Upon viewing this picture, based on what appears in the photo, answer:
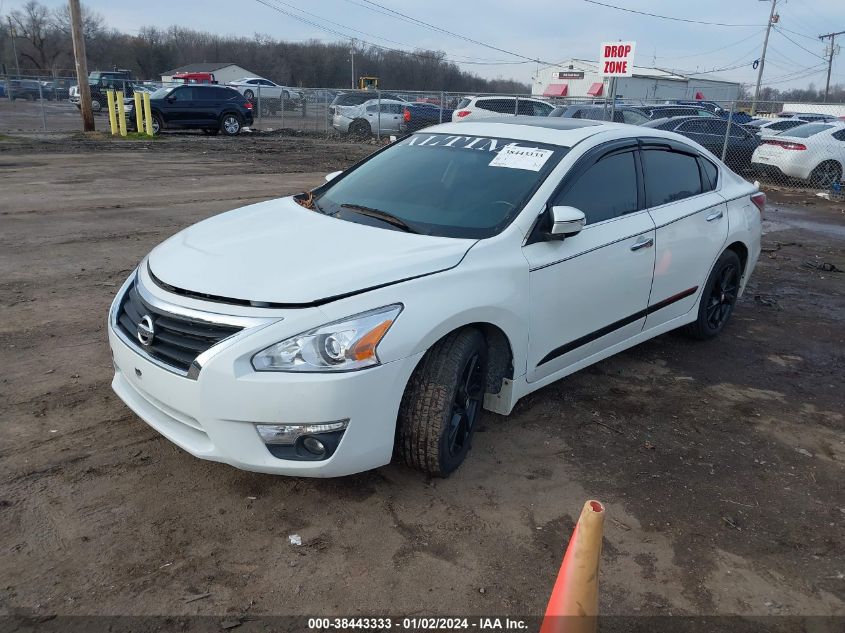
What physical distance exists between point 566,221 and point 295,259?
1.38 metres

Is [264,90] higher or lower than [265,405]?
higher

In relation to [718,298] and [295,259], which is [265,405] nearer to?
[295,259]

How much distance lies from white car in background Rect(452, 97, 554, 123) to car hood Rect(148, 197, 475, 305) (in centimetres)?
1830

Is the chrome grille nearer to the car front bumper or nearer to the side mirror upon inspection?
the car front bumper

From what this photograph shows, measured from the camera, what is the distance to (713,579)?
9.27ft

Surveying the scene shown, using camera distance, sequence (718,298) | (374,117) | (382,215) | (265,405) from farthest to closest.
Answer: (374,117)
(718,298)
(382,215)
(265,405)

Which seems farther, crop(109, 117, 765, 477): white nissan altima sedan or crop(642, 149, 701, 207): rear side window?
crop(642, 149, 701, 207): rear side window

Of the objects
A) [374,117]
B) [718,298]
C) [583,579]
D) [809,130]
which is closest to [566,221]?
[583,579]

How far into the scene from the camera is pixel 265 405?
9.23ft

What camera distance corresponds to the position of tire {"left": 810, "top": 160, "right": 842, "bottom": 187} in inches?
592

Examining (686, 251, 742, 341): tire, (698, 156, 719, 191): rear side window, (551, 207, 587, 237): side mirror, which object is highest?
(698, 156, 719, 191): rear side window

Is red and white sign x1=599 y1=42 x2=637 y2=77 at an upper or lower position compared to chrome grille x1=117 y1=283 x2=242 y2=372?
upper

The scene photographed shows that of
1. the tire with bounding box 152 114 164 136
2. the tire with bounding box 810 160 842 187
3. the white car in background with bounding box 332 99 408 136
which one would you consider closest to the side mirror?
the tire with bounding box 810 160 842 187

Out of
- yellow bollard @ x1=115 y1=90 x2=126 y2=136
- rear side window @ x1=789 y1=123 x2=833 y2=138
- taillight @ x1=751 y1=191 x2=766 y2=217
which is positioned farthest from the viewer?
yellow bollard @ x1=115 y1=90 x2=126 y2=136
